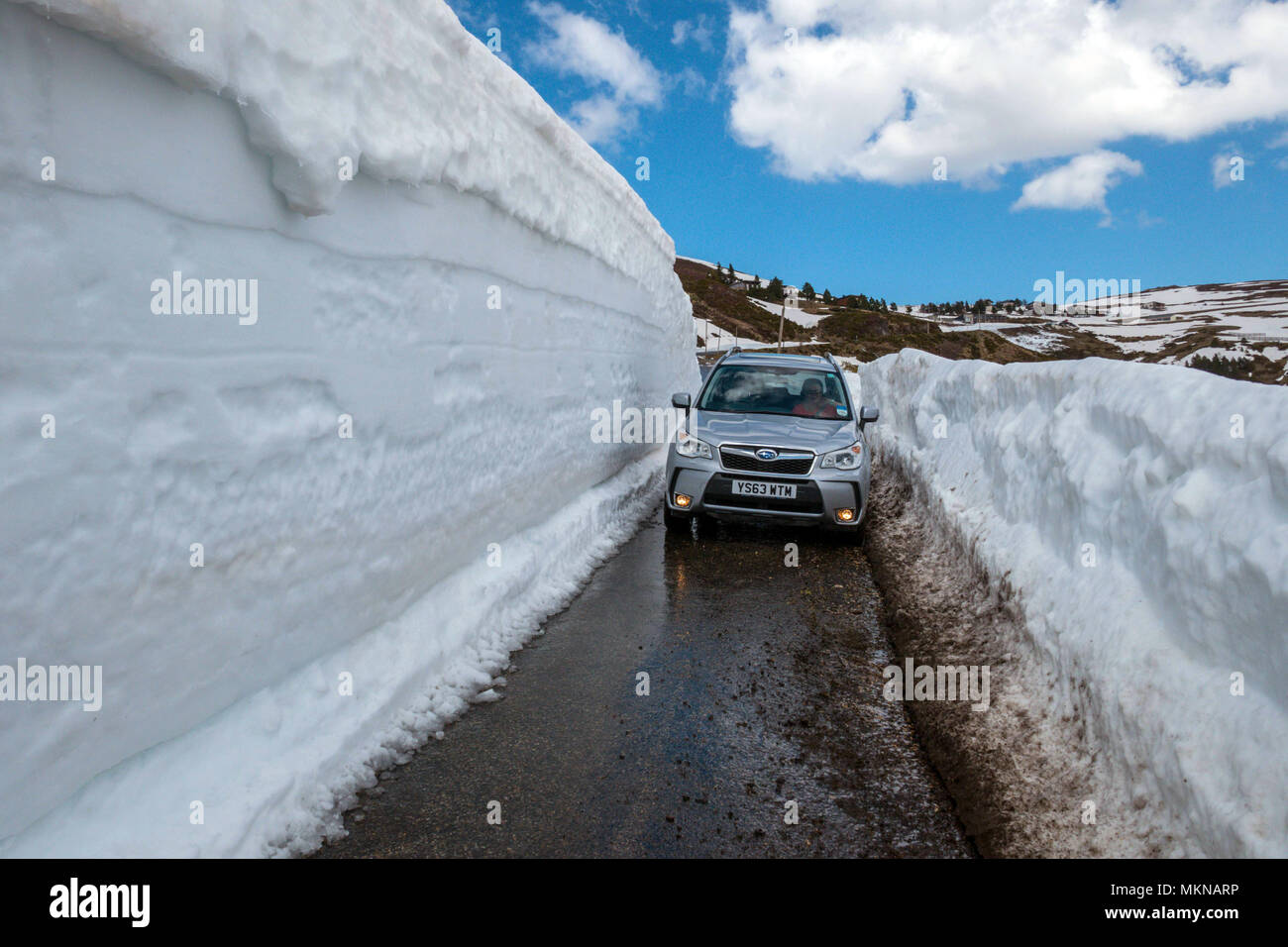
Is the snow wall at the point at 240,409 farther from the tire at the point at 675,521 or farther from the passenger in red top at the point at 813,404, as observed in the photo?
the passenger in red top at the point at 813,404

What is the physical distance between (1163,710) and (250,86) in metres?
3.98

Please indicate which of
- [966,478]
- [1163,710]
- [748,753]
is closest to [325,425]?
[748,753]

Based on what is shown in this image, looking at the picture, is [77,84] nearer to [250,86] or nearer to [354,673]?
[250,86]

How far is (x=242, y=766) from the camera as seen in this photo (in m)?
2.69

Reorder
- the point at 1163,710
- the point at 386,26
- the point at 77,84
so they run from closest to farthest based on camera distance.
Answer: the point at 77,84 → the point at 1163,710 → the point at 386,26

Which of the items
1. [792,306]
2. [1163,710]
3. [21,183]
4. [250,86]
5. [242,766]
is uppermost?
[792,306]

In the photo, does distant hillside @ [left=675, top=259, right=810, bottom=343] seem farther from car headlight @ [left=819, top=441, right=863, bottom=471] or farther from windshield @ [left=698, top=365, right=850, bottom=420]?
car headlight @ [left=819, top=441, right=863, bottom=471]

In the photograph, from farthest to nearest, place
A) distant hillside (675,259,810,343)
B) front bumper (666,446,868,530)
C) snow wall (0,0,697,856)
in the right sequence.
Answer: distant hillside (675,259,810,343) < front bumper (666,446,868,530) < snow wall (0,0,697,856)

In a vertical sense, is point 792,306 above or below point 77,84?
above

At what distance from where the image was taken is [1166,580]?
9.84 ft

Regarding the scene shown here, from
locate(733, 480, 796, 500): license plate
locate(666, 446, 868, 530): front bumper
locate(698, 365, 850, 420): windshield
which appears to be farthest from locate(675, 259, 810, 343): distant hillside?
locate(733, 480, 796, 500): license plate

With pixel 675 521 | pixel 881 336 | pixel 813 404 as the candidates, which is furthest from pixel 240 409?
pixel 881 336

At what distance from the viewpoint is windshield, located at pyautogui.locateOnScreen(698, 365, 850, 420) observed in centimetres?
799

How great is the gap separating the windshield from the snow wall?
11.9 ft
